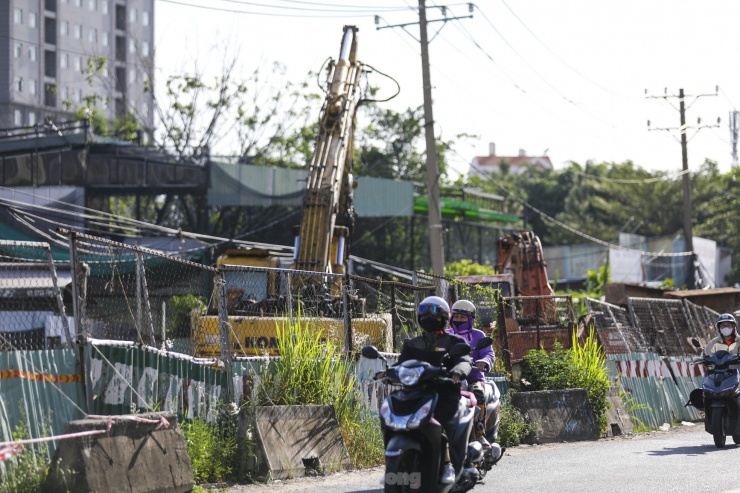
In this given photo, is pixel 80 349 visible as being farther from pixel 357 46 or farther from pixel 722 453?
pixel 357 46

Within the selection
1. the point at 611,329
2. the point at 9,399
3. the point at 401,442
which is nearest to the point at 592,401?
the point at 611,329

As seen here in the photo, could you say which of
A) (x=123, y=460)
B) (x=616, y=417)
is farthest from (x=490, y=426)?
(x=616, y=417)

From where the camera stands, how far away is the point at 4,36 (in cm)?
7394

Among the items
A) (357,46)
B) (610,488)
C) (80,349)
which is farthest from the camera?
(357,46)

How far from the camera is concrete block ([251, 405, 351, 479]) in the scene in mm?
11062

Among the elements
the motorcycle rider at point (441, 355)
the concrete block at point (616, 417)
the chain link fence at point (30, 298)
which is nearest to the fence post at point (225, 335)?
the chain link fence at point (30, 298)

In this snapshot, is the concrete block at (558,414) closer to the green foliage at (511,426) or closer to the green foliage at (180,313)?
the green foliage at (511,426)

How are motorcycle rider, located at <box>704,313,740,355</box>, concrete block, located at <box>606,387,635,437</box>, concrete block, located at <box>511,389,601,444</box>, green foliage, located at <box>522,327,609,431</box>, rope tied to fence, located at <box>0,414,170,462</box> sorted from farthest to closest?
1. concrete block, located at <box>606,387,635,437</box>
2. green foliage, located at <box>522,327,609,431</box>
3. concrete block, located at <box>511,389,601,444</box>
4. motorcycle rider, located at <box>704,313,740,355</box>
5. rope tied to fence, located at <box>0,414,170,462</box>

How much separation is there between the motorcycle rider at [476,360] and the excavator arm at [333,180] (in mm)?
11919

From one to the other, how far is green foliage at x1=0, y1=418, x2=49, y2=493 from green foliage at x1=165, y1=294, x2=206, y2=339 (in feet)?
22.9

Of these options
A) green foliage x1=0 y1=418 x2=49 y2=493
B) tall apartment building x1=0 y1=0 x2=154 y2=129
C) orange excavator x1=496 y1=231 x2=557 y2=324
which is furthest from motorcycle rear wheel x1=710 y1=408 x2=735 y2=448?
tall apartment building x1=0 y1=0 x2=154 y2=129

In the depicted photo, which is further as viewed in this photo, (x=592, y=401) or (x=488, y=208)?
(x=488, y=208)

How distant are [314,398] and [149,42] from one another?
76.6 metres

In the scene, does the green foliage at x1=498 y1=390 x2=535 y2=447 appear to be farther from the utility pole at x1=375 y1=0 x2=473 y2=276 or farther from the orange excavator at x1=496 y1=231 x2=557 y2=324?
the orange excavator at x1=496 y1=231 x2=557 y2=324
